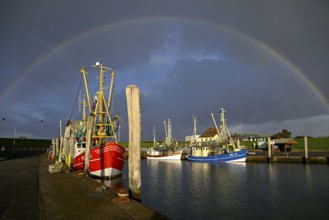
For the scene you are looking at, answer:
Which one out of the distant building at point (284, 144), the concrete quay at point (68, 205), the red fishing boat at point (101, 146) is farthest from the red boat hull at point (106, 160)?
the distant building at point (284, 144)

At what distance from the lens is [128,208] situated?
487 inches

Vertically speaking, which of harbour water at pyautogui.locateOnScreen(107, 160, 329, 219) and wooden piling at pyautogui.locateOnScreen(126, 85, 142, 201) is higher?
wooden piling at pyautogui.locateOnScreen(126, 85, 142, 201)

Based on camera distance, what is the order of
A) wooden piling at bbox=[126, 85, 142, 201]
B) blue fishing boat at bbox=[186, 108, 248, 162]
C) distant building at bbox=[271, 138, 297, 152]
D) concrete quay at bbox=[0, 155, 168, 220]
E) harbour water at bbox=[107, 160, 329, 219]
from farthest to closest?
distant building at bbox=[271, 138, 297, 152], blue fishing boat at bbox=[186, 108, 248, 162], harbour water at bbox=[107, 160, 329, 219], wooden piling at bbox=[126, 85, 142, 201], concrete quay at bbox=[0, 155, 168, 220]

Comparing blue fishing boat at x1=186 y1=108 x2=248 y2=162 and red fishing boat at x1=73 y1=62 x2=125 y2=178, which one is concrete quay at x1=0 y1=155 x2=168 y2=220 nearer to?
red fishing boat at x1=73 y1=62 x2=125 y2=178

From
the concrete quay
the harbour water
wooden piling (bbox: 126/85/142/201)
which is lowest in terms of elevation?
the harbour water

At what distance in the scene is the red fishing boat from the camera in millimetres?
34375

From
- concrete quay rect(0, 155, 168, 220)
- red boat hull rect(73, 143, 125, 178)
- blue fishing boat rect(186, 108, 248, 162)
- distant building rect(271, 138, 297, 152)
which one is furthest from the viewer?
distant building rect(271, 138, 297, 152)

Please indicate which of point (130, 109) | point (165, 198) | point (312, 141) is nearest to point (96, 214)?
point (130, 109)

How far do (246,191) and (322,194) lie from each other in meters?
7.23

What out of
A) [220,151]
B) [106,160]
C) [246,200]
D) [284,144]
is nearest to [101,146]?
[106,160]

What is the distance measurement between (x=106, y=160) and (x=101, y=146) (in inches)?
74.2

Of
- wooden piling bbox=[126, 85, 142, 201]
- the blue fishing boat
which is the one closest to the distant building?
the blue fishing boat

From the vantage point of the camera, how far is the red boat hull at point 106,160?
3416 cm

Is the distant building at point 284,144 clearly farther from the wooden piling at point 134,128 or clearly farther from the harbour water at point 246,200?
the wooden piling at point 134,128
